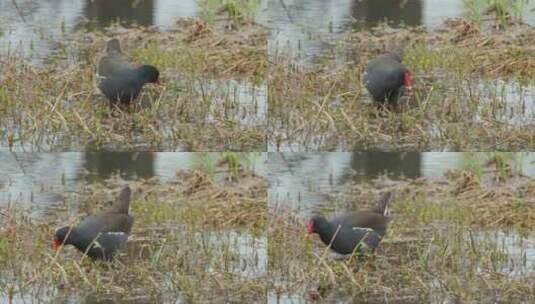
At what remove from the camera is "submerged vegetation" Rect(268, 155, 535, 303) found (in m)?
10.8

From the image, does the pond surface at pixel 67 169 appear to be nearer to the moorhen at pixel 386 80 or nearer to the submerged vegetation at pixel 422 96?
the submerged vegetation at pixel 422 96

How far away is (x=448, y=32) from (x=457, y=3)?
65 centimetres

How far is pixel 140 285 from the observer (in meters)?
10.9

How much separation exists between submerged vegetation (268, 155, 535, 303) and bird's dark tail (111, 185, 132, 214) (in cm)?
110

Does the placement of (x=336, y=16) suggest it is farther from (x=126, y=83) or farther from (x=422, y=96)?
(x=126, y=83)

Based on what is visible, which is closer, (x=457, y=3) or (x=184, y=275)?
(x=184, y=275)

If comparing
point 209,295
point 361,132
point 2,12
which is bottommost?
point 209,295

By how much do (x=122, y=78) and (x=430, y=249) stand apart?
2605 millimetres

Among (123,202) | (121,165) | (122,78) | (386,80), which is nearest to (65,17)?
(121,165)

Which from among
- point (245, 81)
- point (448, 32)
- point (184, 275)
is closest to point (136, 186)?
point (245, 81)

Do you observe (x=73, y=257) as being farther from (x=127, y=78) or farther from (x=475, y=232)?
(x=475, y=232)

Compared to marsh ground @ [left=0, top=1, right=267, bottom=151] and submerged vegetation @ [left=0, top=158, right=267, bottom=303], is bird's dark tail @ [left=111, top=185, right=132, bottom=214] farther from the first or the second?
marsh ground @ [left=0, top=1, right=267, bottom=151]

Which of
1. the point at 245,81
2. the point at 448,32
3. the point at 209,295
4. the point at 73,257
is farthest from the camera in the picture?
the point at 448,32

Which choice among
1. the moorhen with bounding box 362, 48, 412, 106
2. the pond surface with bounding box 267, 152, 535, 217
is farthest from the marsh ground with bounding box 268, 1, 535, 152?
the pond surface with bounding box 267, 152, 535, 217
